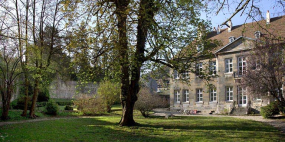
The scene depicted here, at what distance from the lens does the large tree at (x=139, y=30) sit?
465 inches

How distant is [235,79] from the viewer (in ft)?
95.2

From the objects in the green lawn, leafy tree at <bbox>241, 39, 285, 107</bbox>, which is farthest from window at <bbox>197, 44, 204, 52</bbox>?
leafy tree at <bbox>241, 39, 285, 107</bbox>

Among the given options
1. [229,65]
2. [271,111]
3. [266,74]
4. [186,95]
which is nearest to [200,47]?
[266,74]

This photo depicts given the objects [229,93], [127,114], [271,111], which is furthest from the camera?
[229,93]

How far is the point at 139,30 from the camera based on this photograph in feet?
43.4

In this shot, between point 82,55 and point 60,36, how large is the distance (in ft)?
30.3

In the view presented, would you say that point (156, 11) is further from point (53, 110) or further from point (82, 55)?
point (53, 110)

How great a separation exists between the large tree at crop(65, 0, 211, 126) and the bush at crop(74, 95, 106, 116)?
1147cm

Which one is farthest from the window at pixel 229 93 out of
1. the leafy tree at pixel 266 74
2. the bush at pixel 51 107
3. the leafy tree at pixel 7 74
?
the leafy tree at pixel 7 74

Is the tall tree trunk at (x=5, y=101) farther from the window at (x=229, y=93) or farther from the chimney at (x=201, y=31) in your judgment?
the window at (x=229, y=93)

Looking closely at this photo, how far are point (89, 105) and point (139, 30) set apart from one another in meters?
13.8

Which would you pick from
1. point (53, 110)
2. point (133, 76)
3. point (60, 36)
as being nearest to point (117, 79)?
point (133, 76)

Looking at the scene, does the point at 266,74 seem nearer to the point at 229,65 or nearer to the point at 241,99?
the point at 241,99

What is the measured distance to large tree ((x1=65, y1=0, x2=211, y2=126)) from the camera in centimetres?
1182
